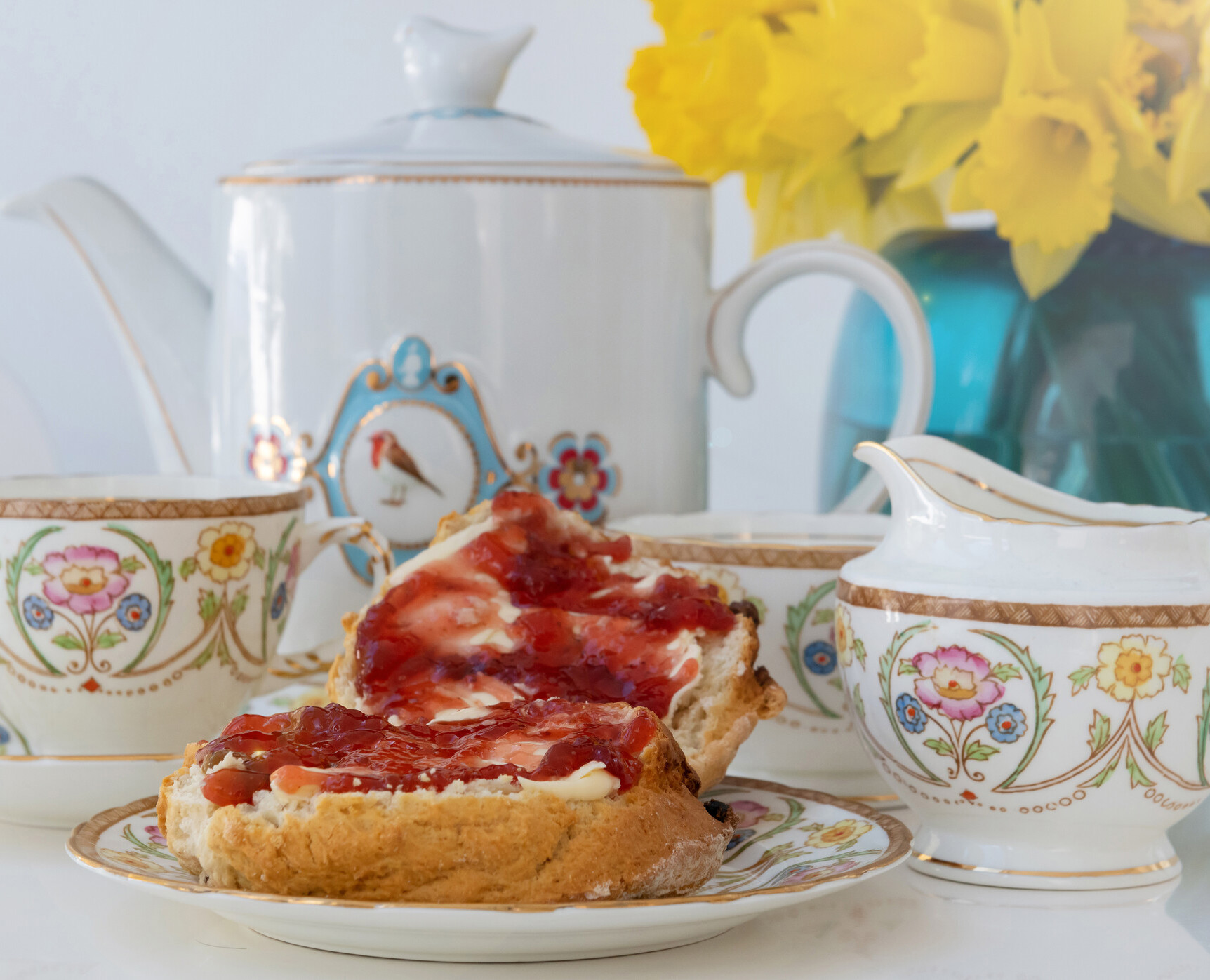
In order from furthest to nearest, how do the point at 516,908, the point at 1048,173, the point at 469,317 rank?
the point at 1048,173, the point at 469,317, the point at 516,908

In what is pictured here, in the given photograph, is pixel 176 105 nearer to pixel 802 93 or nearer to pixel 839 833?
pixel 802 93

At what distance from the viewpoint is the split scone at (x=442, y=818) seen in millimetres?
384

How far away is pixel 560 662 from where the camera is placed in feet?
1.67

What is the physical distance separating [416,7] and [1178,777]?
2.58ft

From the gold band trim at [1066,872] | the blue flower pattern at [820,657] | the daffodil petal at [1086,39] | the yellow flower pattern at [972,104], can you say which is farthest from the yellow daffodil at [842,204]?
the gold band trim at [1066,872]

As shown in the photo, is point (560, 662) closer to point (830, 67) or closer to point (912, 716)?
point (912, 716)

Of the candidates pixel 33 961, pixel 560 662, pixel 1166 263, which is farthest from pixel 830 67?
pixel 33 961

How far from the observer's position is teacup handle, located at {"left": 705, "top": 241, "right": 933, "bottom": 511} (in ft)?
2.34

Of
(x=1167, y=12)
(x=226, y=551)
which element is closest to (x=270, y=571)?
(x=226, y=551)

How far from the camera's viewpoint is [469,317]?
693 millimetres

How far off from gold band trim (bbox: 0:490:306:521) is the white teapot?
14 centimetres

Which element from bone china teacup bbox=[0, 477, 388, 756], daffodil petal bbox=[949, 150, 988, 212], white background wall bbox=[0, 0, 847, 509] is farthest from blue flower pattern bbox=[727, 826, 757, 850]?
white background wall bbox=[0, 0, 847, 509]

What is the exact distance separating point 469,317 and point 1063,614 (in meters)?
0.34

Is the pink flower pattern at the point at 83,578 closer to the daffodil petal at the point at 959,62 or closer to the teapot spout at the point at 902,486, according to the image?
the teapot spout at the point at 902,486
